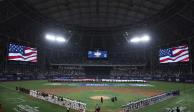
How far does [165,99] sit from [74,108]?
1656 centimetres

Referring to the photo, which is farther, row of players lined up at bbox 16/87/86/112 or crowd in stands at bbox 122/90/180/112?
row of players lined up at bbox 16/87/86/112

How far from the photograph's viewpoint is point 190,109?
26.6 meters

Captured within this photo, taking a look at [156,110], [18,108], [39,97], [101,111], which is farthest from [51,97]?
[156,110]

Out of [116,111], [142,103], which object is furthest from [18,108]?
[142,103]

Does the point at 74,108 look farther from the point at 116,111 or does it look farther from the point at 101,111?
the point at 116,111

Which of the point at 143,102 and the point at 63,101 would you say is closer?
the point at 143,102

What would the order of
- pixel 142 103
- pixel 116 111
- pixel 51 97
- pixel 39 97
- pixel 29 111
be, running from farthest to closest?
pixel 39 97 < pixel 51 97 < pixel 142 103 < pixel 116 111 < pixel 29 111

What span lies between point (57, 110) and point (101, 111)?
5.51 m

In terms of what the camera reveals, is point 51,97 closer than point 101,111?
No

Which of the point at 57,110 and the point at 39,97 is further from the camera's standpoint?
the point at 39,97

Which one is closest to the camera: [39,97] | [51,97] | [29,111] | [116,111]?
[29,111]

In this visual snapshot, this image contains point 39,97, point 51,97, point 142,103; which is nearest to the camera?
point 142,103

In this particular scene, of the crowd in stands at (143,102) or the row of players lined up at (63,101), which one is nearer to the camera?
the crowd in stands at (143,102)

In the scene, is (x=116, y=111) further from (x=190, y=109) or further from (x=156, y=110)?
(x=190, y=109)
